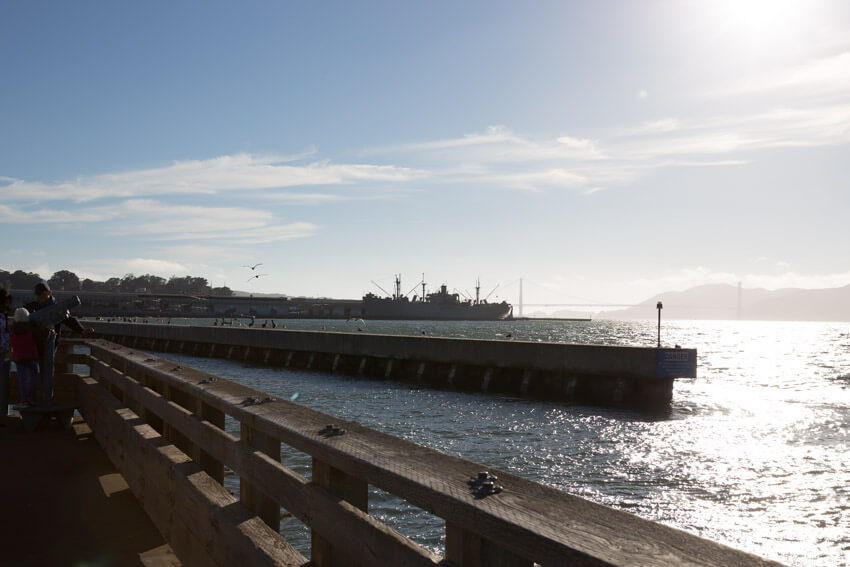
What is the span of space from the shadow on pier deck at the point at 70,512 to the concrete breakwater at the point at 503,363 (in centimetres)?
1889

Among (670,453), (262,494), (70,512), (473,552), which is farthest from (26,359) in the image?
(670,453)

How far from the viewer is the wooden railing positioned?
5.71 feet

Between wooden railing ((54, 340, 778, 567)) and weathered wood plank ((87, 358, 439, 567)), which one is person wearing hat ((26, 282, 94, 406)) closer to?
wooden railing ((54, 340, 778, 567))

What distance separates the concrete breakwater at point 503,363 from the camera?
76.8ft

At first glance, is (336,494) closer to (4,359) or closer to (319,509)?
(319,509)

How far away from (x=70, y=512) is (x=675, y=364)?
68.3 ft

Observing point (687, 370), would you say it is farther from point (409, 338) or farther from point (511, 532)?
point (511, 532)

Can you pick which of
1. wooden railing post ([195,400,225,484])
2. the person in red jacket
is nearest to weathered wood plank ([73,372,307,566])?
wooden railing post ([195,400,225,484])

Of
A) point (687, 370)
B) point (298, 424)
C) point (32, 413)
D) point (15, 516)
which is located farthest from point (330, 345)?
point (298, 424)

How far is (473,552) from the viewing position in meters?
2.04

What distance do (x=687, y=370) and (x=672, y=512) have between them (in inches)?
538

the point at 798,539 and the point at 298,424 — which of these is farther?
the point at 798,539

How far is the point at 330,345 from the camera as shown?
3606 cm

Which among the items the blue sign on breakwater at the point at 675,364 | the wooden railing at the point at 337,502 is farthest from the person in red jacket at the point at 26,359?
the blue sign on breakwater at the point at 675,364
